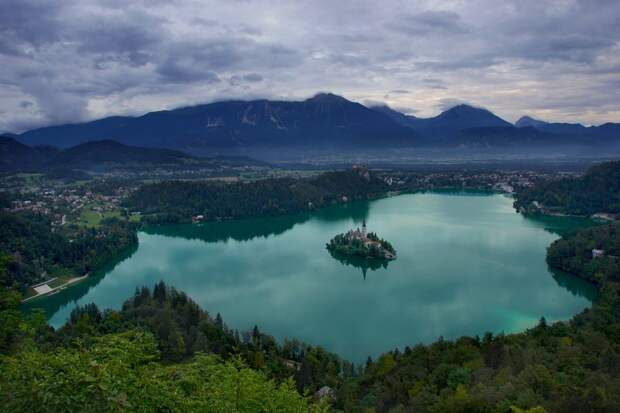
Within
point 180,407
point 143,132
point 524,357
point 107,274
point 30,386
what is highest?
point 143,132

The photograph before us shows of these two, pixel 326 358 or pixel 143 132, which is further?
pixel 143 132

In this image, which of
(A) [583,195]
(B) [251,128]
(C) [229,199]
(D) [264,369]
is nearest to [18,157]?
(C) [229,199]

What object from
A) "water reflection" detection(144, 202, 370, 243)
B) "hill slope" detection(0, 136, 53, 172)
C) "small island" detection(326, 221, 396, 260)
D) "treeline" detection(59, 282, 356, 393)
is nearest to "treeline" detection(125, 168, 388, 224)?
"water reflection" detection(144, 202, 370, 243)

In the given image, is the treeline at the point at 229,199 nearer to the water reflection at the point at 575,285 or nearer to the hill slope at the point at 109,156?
the water reflection at the point at 575,285

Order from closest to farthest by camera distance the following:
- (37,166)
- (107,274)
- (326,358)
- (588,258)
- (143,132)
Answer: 1. (326,358)
2. (588,258)
3. (107,274)
4. (37,166)
5. (143,132)

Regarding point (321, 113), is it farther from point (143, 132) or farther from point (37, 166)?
point (37, 166)

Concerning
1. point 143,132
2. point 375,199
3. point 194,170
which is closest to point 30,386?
point 375,199

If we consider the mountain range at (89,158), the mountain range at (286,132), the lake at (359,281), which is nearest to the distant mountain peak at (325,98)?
the mountain range at (286,132)
